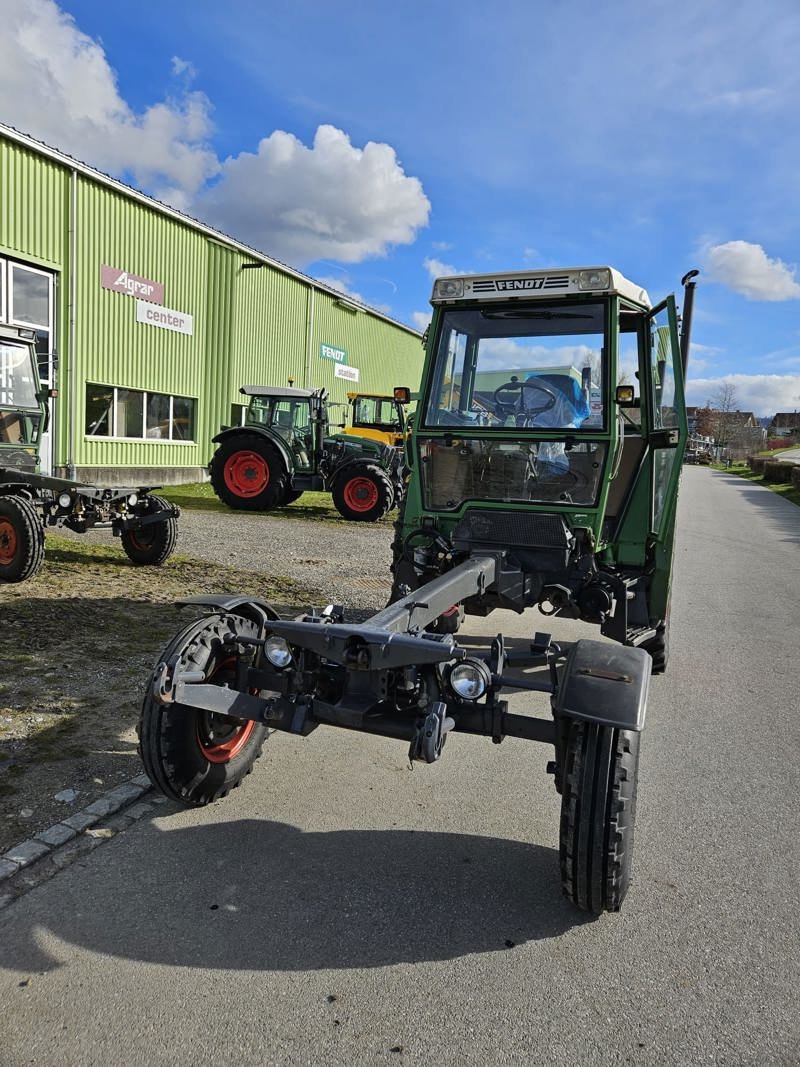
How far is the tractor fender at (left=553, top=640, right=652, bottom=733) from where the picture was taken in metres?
2.66

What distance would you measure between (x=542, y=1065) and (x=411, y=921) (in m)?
0.71

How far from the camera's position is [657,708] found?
202 inches

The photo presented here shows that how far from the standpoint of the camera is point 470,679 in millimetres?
2859

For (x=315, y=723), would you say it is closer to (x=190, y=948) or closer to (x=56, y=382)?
(x=190, y=948)

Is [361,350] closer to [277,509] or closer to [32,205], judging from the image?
[277,509]

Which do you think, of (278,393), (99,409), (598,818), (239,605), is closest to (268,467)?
(278,393)

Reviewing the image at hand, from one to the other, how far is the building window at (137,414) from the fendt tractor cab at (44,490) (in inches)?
320

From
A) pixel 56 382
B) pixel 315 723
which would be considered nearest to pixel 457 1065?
pixel 315 723

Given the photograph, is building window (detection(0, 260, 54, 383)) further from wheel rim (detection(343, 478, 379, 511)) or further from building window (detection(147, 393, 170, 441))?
wheel rim (detection(343, 478, 379, 511))

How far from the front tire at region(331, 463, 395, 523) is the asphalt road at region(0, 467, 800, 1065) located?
999 centimetres

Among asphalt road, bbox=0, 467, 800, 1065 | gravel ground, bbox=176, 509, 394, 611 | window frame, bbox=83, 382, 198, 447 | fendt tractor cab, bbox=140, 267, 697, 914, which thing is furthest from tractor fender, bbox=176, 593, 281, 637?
window frame, bbox=83, 382, 198, 447

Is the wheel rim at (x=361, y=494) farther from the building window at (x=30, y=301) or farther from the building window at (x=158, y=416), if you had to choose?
the building window at (x=158, y=416)

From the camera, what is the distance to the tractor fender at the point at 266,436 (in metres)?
14.2

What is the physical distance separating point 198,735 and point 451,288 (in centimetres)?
344
